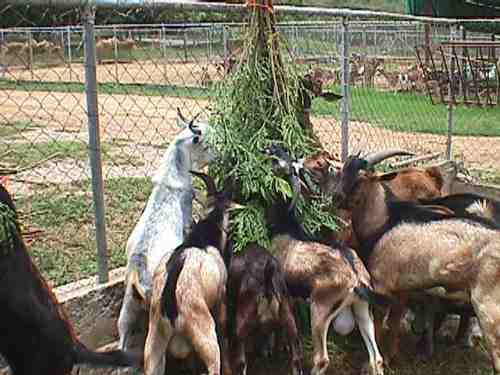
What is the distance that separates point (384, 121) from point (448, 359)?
9050 millimetres

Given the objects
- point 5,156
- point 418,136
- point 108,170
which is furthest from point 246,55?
point 418,136

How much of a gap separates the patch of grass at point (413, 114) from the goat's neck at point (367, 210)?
20.5ft

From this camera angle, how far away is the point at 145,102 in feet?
51.0

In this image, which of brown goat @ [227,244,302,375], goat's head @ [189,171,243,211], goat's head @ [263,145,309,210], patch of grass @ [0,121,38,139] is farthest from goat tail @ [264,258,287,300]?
patch of grass @ [0,121,38,139]

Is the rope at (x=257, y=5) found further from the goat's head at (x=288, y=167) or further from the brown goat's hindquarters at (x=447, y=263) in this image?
the brown goat's hindquarters at (x=447, y=263)

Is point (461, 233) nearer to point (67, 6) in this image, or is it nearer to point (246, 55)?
point (246, 55)

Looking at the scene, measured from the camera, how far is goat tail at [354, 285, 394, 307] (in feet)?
14.0

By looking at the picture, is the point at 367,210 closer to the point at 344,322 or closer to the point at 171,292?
the point at 344,322

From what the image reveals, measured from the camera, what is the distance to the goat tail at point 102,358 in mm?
3305

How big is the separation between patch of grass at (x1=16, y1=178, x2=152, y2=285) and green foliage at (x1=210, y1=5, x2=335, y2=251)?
4.60ft

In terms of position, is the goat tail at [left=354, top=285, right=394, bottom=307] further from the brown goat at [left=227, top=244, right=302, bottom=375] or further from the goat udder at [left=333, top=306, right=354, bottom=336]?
the brown goat at [left=227, top=244, right=302, bottom=375]

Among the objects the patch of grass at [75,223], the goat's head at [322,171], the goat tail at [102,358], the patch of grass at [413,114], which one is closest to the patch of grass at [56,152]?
the patch of grass at [75,223]

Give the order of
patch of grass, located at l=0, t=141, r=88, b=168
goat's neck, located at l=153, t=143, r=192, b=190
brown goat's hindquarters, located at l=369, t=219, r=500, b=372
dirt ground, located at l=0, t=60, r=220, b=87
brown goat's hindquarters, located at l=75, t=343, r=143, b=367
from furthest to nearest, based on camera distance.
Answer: dirt ground, located at l=0, t=60, r=220, b=87
patch of grass, located at l=0, t=141, r=88, b=168
goat's neck, located at l=153, t=143, r=192, b=190
brown goat's hindquarters, located at l=369, t=219, r=500, b=372
brown goat's hindquarters, located at l=75, t=343, r=143, b=367

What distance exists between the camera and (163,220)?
4531 mm
